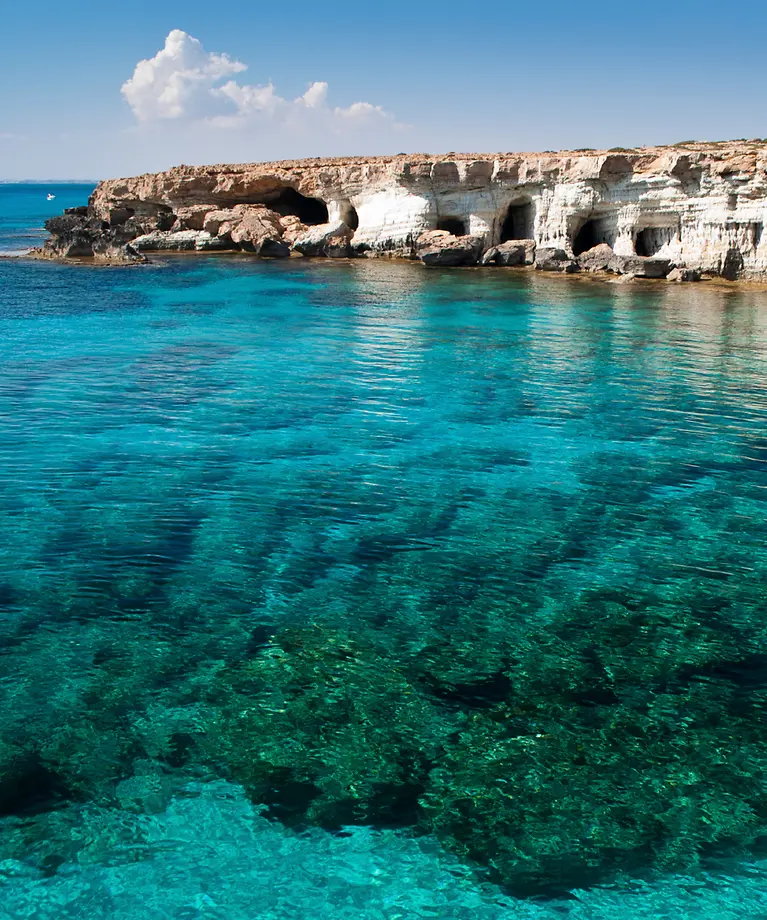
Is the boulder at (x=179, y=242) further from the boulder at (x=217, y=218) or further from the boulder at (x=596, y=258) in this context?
the boulder at (x=596, y=258)

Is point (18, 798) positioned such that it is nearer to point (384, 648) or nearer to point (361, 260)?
point (384, 648)

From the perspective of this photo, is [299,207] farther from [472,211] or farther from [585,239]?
[585,239]

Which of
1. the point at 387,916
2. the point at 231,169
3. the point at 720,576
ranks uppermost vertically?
the point at 231,169

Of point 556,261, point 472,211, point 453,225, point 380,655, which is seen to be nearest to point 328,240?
point 453,225

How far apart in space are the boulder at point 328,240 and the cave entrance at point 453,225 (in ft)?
21.0

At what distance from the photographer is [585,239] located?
162 feet

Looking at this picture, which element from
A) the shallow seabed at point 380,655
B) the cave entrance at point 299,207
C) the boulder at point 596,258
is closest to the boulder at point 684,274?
the boulder at point 596,258

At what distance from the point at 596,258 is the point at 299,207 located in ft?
89.2

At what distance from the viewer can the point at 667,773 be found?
24.6 ft

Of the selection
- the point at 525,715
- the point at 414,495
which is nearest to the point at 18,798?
the point at 525,715

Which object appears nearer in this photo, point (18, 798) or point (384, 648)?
point (18, 798)

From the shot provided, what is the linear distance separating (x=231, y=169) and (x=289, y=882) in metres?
57.8

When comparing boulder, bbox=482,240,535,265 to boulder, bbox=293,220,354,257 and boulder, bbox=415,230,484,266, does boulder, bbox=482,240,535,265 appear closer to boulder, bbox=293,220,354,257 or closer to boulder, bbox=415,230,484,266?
boulder, bbox=415,230,484,266

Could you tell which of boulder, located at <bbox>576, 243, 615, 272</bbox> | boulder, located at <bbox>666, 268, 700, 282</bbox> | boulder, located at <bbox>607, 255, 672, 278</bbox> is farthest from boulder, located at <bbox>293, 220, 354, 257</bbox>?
boulder, located at <bbox>666, 268, 700, 282</bbox>
